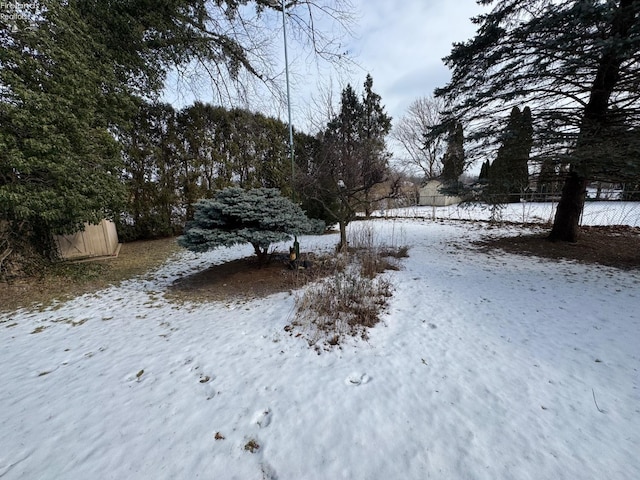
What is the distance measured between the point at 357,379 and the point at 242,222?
2.81 m

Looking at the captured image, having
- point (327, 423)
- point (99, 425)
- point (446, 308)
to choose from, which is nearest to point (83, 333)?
point (99, 425)

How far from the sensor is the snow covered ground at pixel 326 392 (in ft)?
4.33

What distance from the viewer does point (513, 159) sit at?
15.5ft

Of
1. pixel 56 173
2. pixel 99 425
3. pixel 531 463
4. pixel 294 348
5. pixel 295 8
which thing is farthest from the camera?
pixel 295 8

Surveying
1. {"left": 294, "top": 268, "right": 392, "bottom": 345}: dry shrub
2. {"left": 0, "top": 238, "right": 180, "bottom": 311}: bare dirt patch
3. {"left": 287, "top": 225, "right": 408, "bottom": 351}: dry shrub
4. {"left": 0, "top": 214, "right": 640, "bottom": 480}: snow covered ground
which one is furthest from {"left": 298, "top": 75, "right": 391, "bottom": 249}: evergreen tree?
{"left": 0, "top": 238, "right": 180, "bottom": 311}: bare dirt patch

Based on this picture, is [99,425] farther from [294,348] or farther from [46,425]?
[294,348]

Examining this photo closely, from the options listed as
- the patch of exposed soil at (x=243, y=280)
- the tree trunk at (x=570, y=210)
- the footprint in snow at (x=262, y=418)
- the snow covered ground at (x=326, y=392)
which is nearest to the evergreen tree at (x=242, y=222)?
the patch of exposed soil at (x=243, y=280)

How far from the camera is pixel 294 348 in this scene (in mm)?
2330

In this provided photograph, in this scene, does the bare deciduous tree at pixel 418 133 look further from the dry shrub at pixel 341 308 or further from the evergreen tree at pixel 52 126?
the evergreen tree at pixel 52 126

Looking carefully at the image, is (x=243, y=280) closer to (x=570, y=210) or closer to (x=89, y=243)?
(x=89, y=243)

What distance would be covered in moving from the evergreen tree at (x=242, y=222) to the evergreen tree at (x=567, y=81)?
13.7 feet

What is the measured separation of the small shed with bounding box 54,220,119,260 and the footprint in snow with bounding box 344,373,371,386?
6.53 metres

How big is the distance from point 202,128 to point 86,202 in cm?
536

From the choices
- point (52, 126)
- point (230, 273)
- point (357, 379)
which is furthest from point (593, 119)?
point (52, 126)
